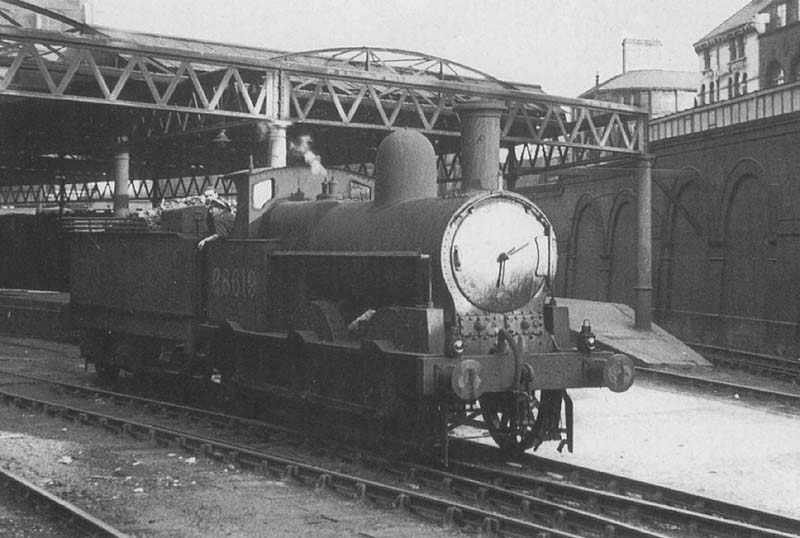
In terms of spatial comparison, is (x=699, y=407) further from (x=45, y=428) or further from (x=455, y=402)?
(x=45, y=428)

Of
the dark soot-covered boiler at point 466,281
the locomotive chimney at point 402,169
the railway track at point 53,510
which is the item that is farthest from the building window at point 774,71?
the railway track at point 53,510

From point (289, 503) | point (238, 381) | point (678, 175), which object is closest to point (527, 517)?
point (289, 503)

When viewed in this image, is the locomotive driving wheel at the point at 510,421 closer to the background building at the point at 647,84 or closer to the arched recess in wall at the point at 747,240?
the arched recess in wall at the point at 747,240

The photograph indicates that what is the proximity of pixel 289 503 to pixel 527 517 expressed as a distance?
1865 mm

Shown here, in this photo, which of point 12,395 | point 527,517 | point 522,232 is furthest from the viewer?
point 12,395

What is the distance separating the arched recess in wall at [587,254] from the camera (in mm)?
29766

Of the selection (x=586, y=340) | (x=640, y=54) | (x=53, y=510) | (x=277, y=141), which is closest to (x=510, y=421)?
(x=586, y=340)

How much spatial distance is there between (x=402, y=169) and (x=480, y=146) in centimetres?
85

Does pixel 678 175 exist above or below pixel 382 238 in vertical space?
above

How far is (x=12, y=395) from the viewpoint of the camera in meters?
13.0

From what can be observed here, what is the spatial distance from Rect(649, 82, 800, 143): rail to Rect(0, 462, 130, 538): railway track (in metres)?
17.5

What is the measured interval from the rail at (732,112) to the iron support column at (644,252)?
3.10 m

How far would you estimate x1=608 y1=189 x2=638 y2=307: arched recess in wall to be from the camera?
27891mm

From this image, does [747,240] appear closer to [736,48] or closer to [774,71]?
[774,71]
